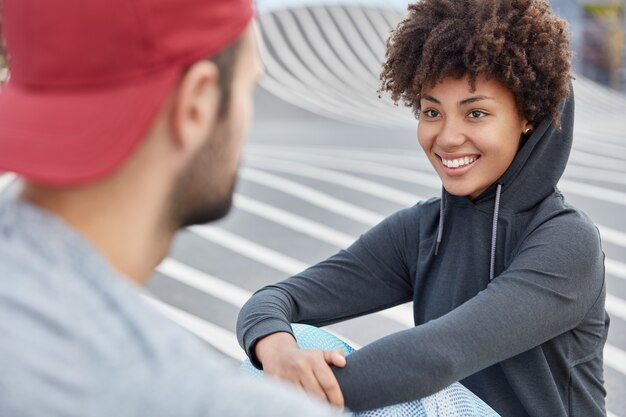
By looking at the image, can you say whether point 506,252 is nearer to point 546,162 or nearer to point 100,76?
point 546,162

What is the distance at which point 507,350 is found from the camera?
1.87m

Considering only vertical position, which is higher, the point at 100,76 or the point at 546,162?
the point at 100,76

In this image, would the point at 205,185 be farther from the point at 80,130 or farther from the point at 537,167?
the point at 537,167

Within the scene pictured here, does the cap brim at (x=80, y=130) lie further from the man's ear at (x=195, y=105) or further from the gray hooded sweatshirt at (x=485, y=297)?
the gray hooded sweatshirt at (x=485, y=297)

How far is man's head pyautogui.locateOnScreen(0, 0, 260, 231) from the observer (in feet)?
3.22

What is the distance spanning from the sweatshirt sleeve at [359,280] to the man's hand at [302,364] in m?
0.26

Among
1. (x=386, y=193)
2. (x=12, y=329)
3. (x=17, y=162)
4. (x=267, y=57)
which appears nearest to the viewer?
(x=12, y=329)

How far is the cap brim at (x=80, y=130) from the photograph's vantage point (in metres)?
0.97

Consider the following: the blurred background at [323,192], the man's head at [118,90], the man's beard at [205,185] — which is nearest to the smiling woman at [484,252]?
the blurred background at [323,192]

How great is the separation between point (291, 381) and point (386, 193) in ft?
18.9

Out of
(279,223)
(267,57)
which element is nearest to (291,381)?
(279,223)

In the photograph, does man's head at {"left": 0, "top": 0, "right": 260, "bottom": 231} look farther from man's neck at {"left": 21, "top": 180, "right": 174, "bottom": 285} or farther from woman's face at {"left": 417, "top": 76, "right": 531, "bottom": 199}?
woman's face at {"left": 417, "top": 76, "right": 531, "bottom": 199}

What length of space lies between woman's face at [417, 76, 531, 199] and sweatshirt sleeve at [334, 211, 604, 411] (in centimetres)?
22

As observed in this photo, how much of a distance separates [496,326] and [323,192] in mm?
5865
